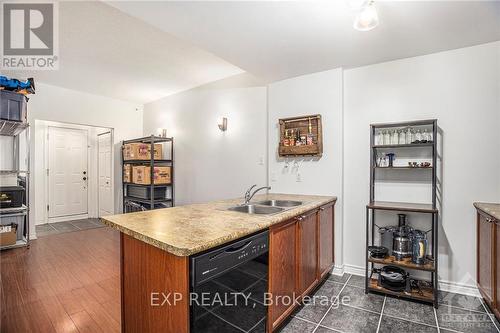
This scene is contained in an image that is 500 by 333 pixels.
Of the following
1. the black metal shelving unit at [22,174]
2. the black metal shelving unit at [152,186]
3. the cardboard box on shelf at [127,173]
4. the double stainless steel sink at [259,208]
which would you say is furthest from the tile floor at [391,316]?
the black metal shelving unit at [22,174]

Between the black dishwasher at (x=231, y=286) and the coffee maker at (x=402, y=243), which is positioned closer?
the black dishwasher at (x=231, y=286)

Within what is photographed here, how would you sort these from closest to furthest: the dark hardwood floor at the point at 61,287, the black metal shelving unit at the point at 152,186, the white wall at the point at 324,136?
the dark hardwood floor at the point at 61,287 → the white wall at the point at 324,136 → the black metal shelving unit at the point at 152,186

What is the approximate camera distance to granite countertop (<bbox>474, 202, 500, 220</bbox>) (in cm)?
179

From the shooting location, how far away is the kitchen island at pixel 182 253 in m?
1.09

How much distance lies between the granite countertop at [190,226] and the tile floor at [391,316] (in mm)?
880

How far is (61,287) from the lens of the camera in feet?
8.04

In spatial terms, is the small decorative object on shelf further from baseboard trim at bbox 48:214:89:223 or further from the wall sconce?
baseboard trim at bbox 48:214:89:223

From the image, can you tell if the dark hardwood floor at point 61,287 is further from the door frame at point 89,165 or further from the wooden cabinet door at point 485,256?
the wooden cabinet door at point 485,256

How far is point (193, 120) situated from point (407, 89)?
316 centimetres

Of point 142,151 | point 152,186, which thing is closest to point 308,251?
point 152,186

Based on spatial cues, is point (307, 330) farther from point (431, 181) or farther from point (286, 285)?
point (431, 181)

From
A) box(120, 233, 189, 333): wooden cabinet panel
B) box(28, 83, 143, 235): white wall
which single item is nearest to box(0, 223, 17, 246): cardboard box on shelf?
box(28, 83, 143, 235): white wall

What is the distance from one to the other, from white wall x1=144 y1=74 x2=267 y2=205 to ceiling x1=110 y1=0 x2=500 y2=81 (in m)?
0.96

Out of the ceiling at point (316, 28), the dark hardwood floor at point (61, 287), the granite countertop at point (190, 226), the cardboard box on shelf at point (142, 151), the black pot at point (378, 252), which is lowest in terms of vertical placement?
the dark hardwood floor at point (61, 287)
